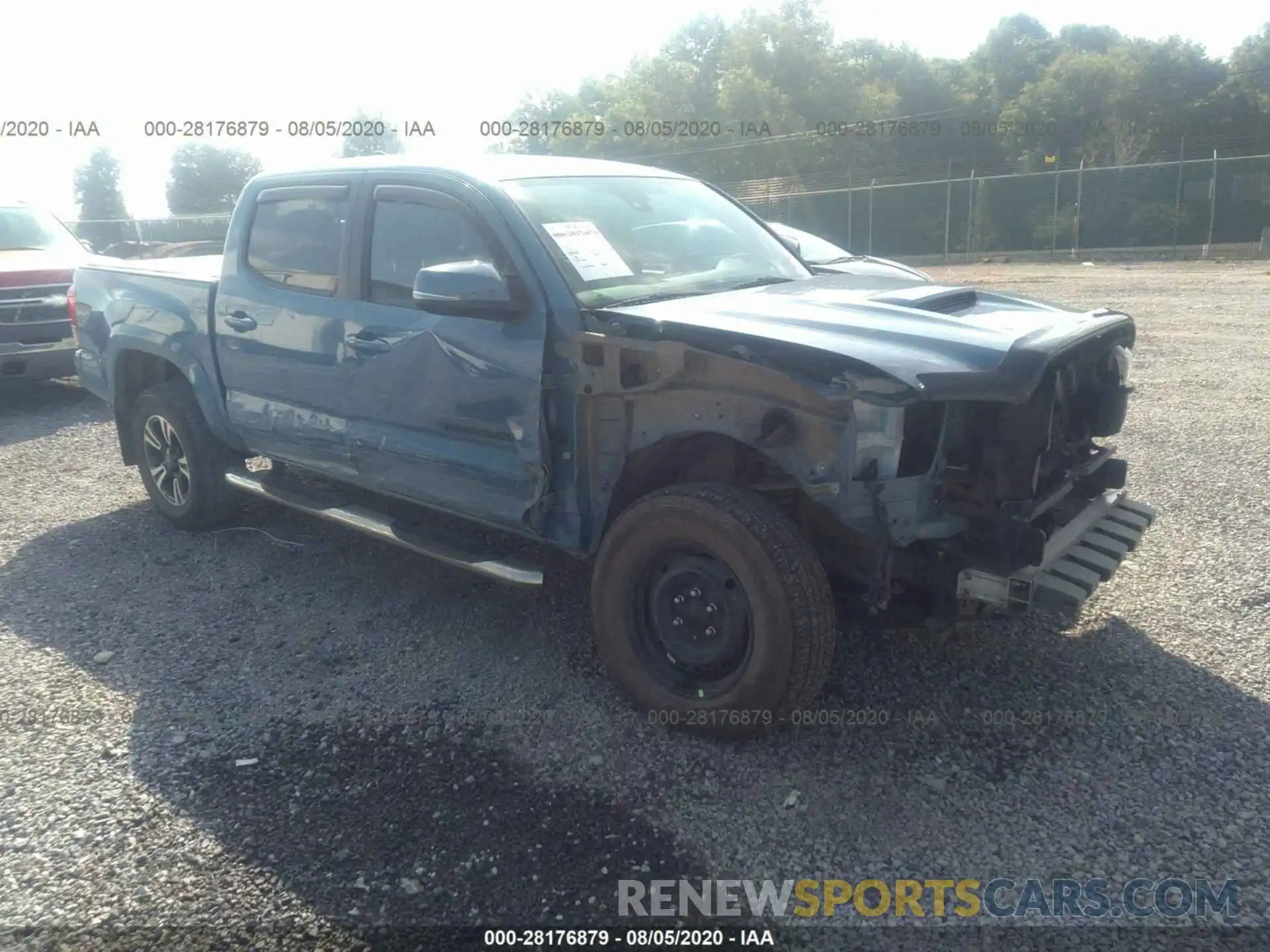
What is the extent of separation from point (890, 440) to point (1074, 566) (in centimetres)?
85

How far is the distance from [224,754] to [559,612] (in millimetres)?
1537

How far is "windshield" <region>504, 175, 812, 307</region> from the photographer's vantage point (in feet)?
13.1

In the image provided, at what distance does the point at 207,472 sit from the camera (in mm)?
5699

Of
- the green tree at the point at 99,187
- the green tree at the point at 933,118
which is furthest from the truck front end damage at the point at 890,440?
the green tree at the point at 99,187

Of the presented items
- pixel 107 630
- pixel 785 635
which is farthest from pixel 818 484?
pixel 107 630

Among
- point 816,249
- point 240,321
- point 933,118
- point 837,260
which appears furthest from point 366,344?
point 933,118

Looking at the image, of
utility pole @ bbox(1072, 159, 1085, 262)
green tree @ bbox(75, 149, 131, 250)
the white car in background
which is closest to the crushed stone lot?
the white car in background

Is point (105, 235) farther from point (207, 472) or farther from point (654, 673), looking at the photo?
point (654, 673)

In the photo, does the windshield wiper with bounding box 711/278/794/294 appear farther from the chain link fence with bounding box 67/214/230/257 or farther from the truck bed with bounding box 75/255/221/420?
the chain link fence with bounding box 67/214/230/257

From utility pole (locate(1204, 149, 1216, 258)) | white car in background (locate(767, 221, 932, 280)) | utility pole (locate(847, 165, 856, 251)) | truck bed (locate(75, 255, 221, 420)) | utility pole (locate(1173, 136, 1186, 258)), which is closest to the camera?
truck bed (locate(75, 255, 221, 420))

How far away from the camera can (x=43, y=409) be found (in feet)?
32.6

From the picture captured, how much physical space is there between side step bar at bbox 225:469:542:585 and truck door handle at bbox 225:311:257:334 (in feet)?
2.62

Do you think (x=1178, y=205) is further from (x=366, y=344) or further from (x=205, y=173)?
(x=205, y=173)

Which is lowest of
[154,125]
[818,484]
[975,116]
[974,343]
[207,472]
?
[207,472]
